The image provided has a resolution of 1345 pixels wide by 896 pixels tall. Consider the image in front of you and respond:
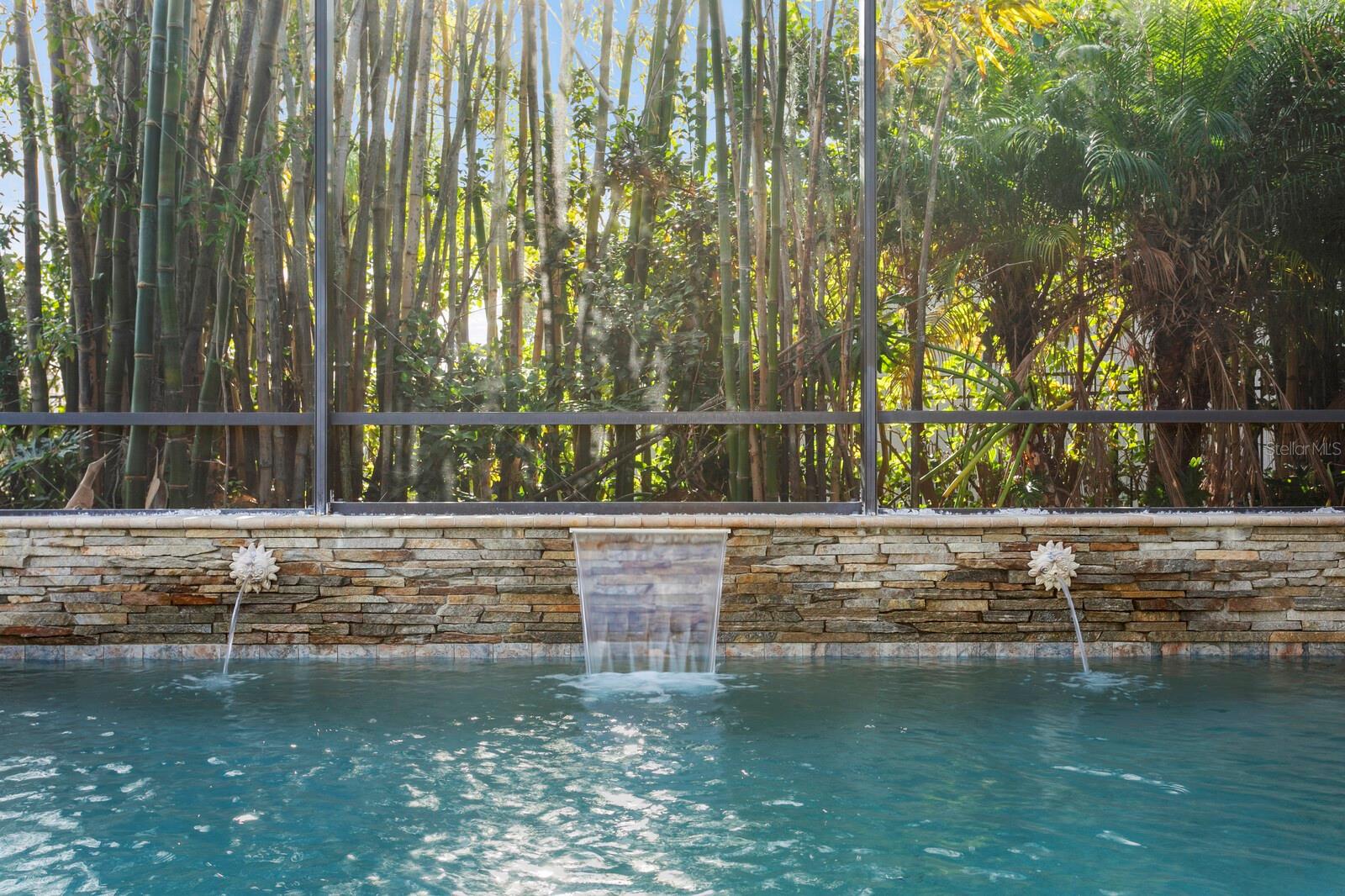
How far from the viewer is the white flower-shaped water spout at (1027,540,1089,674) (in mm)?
5223

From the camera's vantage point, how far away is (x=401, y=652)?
5328 mm

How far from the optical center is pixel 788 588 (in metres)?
5.33

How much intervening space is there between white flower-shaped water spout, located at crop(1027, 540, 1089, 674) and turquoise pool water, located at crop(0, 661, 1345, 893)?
358 mm

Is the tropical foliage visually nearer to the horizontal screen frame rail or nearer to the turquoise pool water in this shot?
the horizontal screen frame rail

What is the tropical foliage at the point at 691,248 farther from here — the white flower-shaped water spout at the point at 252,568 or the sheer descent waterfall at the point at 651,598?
the sheer descent waterfall at the point at 651,598

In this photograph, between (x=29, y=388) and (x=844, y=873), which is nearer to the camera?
(x=844, y=873)

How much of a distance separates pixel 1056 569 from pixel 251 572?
3.77 metres

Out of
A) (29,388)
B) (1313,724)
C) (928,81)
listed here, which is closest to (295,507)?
(29,388)

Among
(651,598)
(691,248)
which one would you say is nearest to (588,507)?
(651,598)

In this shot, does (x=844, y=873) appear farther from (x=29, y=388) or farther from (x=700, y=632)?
(x=29, y=388)

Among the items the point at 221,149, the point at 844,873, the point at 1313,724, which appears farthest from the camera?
the point at 221,149

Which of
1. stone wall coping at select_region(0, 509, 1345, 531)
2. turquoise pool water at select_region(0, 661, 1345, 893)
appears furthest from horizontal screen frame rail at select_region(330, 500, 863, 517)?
turquoise pool water at select_region(0, 661, 1345, 893)

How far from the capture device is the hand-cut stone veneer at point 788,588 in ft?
17.3

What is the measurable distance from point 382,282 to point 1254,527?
459 centimetres
